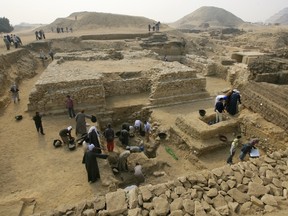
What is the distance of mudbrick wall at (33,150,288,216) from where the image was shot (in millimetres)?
4035

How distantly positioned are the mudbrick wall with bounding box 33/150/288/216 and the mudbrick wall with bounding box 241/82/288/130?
12.4 feet

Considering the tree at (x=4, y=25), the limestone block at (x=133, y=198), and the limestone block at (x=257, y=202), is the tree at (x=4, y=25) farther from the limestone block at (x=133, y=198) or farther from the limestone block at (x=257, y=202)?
the limestone block at (x=257, y=202)

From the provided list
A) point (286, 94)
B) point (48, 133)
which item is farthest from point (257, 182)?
point (48, 133)

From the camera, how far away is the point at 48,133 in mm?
9148

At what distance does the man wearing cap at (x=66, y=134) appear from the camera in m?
7.97

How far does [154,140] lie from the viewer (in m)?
10.1

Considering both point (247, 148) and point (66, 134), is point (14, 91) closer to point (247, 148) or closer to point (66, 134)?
point (66, 134)

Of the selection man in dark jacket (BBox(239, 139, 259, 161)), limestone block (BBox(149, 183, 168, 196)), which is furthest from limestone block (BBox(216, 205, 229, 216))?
man in dark jacket (BBox(239, 139, 259, 161))

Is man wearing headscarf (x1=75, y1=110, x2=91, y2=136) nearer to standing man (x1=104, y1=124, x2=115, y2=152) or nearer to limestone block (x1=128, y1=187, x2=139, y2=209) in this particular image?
standing man (x1=104, y1=124, x2=115, y2=152)

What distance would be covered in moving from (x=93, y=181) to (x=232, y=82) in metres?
12.2

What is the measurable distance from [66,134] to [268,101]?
7.30 meters

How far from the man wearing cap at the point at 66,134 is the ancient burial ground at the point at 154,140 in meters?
0.39

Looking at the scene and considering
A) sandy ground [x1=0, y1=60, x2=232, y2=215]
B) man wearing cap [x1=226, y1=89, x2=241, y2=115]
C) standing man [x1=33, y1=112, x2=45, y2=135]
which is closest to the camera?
sandy ground [x1=0, y1=60, x2=232, y2=215]

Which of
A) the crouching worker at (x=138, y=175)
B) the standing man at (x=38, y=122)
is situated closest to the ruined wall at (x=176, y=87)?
the standing man at (x=38, y=122)
